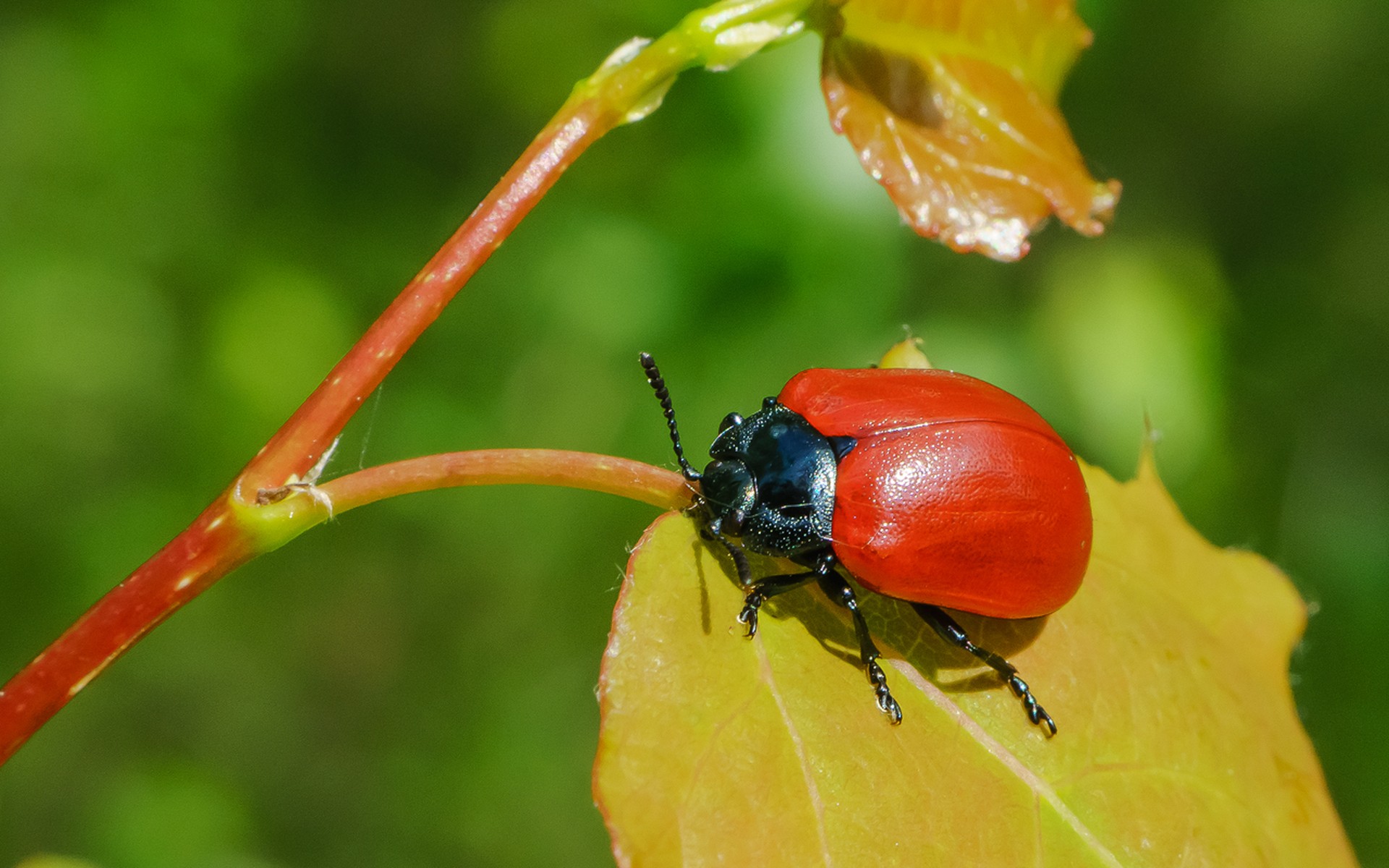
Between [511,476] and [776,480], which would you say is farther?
[776,480]

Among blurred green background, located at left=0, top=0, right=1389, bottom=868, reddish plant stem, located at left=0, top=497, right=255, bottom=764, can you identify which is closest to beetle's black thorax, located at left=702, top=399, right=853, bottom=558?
reddish plant stem, located at left=0, top=497, right=255, bottom=764

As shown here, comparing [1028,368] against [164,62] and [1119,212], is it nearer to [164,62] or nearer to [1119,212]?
[1119,212]

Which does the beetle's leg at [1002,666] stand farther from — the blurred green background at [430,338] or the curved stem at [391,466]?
the blurred green background at [430,338]

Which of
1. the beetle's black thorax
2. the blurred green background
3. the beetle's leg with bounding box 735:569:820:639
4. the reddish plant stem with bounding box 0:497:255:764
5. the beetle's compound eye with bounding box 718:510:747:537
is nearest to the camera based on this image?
the reddish plant stem with bounding box 0:497:255:764

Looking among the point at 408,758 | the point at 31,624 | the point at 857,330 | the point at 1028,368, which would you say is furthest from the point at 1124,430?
the point at 31,624

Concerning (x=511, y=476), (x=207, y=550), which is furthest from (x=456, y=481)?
(x=207, y=550)

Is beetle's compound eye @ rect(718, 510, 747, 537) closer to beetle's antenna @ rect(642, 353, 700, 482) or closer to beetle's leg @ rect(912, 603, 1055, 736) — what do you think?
beetle's antenna @ rect(642, 353, 700, 482)

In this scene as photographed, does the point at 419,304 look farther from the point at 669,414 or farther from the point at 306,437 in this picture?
the point at 669,414

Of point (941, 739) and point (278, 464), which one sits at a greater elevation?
point (278, 464)
